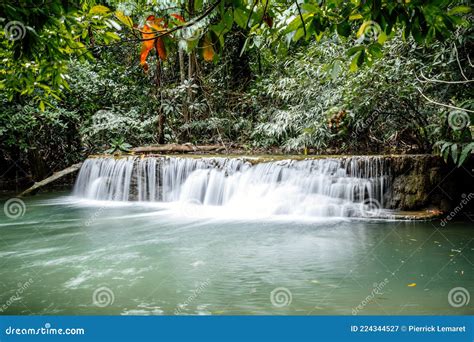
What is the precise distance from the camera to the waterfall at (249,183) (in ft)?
24.0

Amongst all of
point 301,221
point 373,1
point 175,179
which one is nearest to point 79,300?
point 373,1

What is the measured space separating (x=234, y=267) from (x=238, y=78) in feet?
37.2

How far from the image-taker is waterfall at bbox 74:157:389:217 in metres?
7.33

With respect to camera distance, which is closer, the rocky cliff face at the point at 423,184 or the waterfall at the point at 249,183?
the rocky cliff face at the point at 423,184

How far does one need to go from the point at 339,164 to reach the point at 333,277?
12.7 ft

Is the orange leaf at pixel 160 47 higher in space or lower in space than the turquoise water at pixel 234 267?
higher

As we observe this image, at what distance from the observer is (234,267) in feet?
14.5

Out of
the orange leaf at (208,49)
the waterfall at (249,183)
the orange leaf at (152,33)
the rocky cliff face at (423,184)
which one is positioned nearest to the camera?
the orange leaf at (152,33)

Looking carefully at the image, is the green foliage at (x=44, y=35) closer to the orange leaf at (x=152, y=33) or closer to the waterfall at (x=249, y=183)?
the orange leaf at (x=152, y=33)

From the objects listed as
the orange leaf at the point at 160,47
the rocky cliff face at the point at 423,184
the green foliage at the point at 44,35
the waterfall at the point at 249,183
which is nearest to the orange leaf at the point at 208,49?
the orange leaf at the point at 160,47

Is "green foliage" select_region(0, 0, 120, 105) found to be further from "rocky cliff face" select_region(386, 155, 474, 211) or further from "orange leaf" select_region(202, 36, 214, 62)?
"rocky cliff face" select_region(386, 155, 474, 211)

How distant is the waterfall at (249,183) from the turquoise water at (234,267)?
→ 2.24 ft

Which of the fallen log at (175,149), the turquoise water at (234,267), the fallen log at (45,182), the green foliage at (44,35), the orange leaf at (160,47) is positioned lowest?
the turquoise water at (234,267)

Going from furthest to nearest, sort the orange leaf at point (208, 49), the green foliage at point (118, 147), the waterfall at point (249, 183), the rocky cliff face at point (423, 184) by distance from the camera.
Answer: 1. the green foliage at point (118, 147)
2. the waterfall at point (249, 183)
3. the rocky cliff face at point (423, 184)
4. the orange leaf at point (208, 49)
